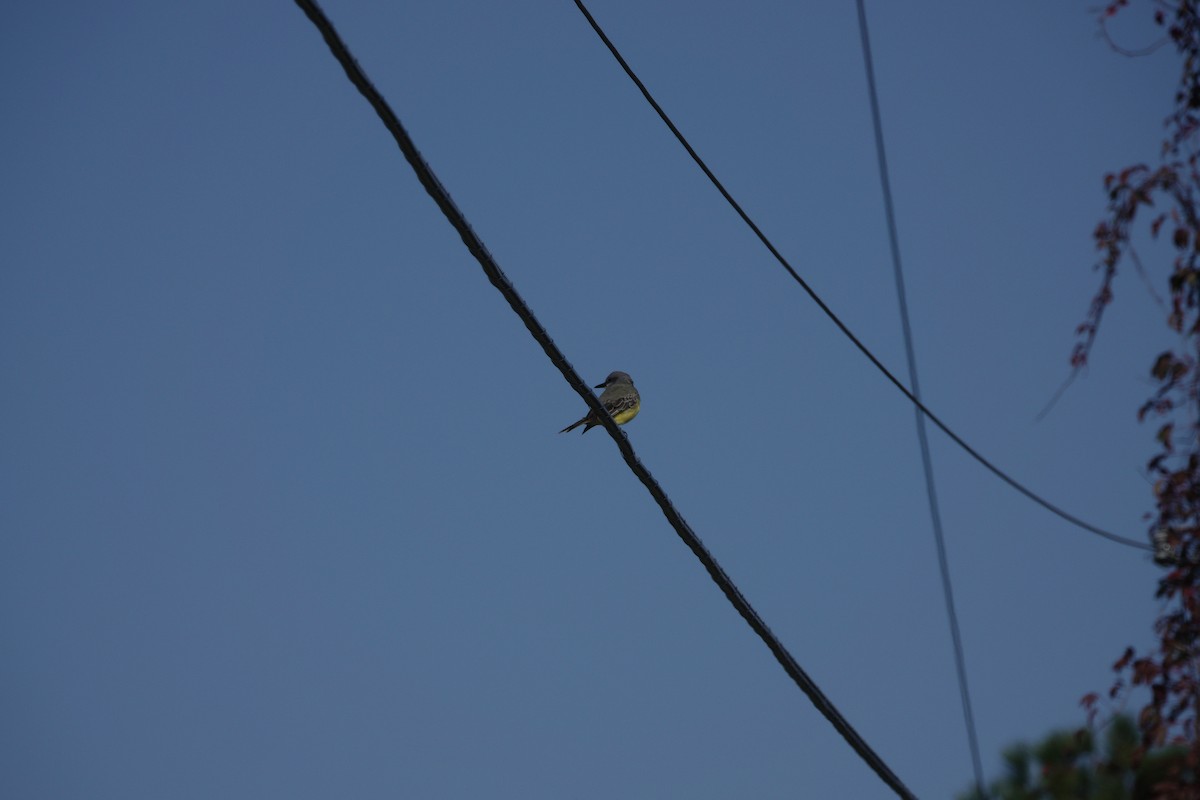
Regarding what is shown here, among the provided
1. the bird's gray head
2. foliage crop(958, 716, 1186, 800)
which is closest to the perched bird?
the bird's gray head

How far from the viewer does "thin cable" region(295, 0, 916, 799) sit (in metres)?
3.51

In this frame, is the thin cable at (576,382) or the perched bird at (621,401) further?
the perched bird at (621,401)

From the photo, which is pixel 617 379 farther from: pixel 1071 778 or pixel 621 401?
pixel 1071 778

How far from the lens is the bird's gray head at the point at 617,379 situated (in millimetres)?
11383

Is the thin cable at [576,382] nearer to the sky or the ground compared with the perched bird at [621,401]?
nearer to the ground

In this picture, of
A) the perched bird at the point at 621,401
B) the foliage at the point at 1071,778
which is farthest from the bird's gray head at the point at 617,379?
the foliage at the point at 1071,778

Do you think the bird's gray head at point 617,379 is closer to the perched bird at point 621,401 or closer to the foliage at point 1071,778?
the perched bird at point 621,401

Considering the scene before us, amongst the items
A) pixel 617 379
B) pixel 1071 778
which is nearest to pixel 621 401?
pixel 617 379

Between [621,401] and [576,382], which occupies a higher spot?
[621,401]

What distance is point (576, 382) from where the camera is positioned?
4.49 m

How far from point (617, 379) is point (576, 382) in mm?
7068

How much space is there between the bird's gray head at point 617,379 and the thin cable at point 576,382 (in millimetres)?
6383

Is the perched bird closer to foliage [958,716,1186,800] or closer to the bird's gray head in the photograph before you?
the bird's gray head

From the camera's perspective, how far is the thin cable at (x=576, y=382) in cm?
351
